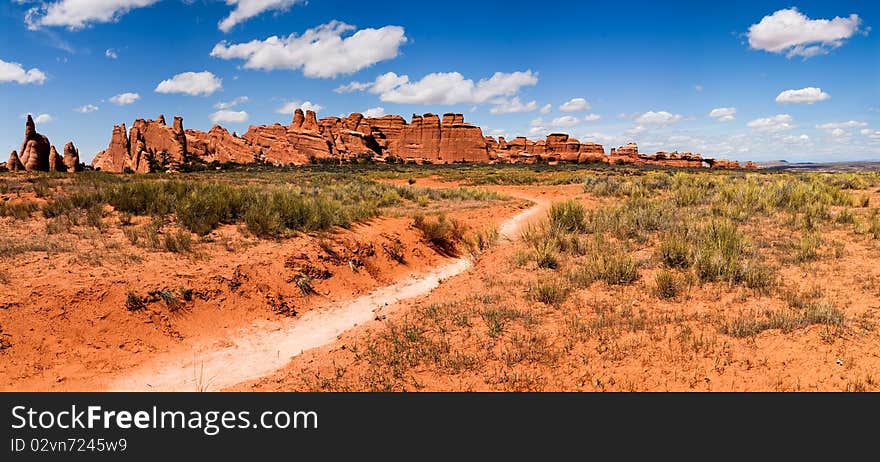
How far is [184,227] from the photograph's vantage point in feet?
32.9

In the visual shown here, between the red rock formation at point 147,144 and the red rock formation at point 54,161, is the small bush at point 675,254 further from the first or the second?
the red rock formation at point 147,144

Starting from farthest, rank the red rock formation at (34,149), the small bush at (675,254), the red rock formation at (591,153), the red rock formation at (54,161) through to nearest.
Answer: the red rock formation at (591,153) < the red rock formation at (54,161) < the red rock formation at (34,149) < the small bush at (675,254)

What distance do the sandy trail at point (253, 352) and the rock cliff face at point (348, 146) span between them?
3036 inches

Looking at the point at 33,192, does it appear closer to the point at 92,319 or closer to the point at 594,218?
the point at 92,319

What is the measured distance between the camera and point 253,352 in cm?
651

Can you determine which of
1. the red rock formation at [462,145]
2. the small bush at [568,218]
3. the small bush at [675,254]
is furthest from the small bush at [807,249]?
the red rock formation at [462,145]

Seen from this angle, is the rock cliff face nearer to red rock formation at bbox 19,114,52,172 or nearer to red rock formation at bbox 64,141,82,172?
red rock formation at bbox 64,141,82,172

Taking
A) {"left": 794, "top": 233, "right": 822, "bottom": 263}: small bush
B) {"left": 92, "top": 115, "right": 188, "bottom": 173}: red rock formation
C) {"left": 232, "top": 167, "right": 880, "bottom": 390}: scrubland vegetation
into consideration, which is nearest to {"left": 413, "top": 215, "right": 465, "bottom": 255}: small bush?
{"left": 232, "top": 167, "right": 880, "bottom": 390}: scrubland vegetation

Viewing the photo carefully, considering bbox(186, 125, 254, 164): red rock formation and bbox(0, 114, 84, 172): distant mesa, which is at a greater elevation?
bbox(186, 125, 254, 164): red rock formation

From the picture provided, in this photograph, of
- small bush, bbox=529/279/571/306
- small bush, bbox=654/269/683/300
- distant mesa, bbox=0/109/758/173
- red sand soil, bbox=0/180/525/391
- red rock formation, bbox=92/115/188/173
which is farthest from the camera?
distant mesa, bbox=0/109/758/173

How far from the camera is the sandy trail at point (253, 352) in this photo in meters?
5.54

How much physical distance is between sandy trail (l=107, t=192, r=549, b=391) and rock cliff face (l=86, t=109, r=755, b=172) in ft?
253

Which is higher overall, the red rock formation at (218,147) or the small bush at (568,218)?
the red rock formation at (218,147)

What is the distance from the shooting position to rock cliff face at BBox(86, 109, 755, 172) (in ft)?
279
